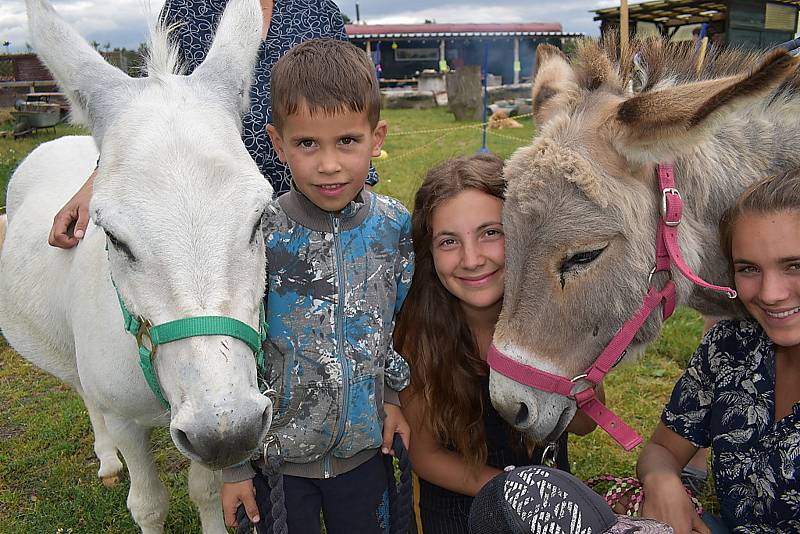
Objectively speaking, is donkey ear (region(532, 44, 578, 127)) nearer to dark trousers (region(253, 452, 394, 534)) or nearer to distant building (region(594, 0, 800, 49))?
dark trousers (region(253, 452, 394, 534))

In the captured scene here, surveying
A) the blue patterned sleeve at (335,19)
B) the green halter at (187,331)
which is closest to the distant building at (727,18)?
the blue patterned sleeve at (335,19)

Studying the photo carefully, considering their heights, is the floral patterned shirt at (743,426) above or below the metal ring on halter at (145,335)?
below

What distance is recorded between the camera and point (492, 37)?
37062 mm

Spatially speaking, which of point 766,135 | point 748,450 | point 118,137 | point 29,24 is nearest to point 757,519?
point 748,450

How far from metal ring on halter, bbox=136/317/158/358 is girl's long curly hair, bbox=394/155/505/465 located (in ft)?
3.83

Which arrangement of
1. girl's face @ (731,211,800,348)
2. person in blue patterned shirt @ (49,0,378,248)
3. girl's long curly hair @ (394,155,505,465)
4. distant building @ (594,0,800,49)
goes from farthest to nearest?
distant building @ (594,0,800,49)
person in blue patterned shirt @ (49,0,378,248)
girl's long curly hair @ (394,155,505,465)
girl's face @ (731,211,800,348)

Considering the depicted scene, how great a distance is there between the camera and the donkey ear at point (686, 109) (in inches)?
66.3

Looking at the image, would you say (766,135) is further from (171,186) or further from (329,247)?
(171,186)

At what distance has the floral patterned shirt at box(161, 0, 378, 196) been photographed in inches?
111

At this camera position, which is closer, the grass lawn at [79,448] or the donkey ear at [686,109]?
the donkey ear at [686,109]

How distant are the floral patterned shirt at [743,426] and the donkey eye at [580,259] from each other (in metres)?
0.74

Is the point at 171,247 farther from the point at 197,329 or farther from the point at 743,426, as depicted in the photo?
the point at 743,426

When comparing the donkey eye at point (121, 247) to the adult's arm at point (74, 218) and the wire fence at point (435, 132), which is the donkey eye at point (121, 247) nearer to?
the adult's arm at point (74, 218)

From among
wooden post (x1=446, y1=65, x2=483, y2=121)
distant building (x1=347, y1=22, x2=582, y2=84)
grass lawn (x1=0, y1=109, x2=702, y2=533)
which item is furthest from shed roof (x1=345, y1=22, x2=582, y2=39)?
grass lawn (x1=0, y1=109, x2=702, y2=533)
